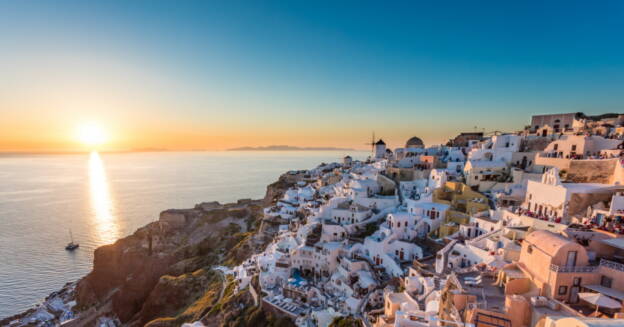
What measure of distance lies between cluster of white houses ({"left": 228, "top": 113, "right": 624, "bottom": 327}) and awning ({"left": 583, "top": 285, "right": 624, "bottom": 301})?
1.6 inches

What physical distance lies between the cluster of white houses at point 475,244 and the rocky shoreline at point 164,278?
224 inches

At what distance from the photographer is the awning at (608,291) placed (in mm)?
10529

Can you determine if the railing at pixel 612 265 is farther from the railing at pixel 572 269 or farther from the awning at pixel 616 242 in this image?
the awning at pixel 616 242

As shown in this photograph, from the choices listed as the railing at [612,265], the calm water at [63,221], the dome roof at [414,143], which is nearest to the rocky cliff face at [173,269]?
the calm water at [63,221]

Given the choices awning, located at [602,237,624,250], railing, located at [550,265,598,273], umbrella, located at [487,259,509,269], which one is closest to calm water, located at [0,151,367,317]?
umbrella, located at [487,259,509,269]

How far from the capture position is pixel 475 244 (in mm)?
20391

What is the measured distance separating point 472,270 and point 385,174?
30021mm

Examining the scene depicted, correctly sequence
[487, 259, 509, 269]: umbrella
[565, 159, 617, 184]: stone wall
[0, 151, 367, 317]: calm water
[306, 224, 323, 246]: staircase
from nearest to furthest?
1. [487, 259, 509, 269]: umbrella
2. [565, 159, 617, 184]: stone wall
3. [306, 224, 323, 246]: staircase
4. [0, 151, 367, 317]: calm water

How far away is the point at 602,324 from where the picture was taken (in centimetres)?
702

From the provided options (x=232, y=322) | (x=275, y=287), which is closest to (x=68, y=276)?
(x=232, y=322)

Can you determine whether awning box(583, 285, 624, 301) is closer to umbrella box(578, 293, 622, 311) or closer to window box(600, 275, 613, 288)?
window box(600, 275, 613, 288)

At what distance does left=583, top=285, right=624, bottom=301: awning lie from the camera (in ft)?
34.5

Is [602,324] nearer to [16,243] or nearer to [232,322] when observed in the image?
[232,322]

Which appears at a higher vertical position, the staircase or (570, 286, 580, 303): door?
(570, 286, 580, 303): door
